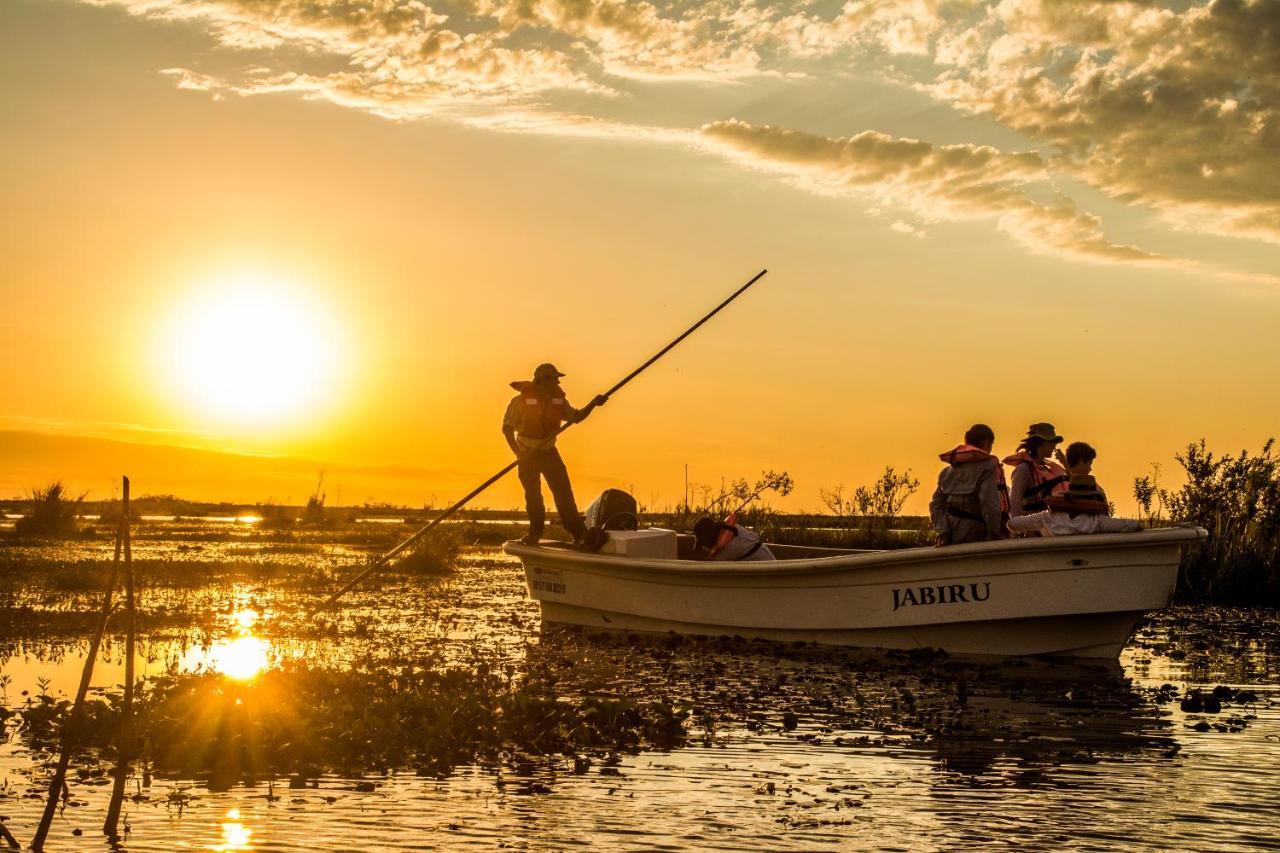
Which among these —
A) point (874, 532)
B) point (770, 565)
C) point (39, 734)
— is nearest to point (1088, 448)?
point (770, 565)

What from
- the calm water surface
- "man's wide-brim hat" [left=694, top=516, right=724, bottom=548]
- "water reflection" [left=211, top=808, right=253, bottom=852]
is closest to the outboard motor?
"man's wide-brim hat" [left=694, top=516, right=724, bottom=548]

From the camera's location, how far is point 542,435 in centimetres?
1841

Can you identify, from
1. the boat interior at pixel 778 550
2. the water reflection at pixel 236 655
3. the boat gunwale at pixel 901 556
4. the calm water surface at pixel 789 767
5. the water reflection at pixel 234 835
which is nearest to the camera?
the water reflection at pixel 234 835

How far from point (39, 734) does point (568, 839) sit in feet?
14.9

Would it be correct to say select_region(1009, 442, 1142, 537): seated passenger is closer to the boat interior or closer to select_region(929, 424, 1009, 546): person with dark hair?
select_region(929, 424, 1009, 546): person with dark hair

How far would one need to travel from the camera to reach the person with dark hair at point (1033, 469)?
15.3m

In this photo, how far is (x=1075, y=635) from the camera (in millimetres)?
14164

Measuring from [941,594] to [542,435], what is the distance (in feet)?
20.2

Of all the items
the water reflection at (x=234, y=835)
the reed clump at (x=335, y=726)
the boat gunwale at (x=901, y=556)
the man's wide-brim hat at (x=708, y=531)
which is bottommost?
the water reflection at (x=234, y=835)

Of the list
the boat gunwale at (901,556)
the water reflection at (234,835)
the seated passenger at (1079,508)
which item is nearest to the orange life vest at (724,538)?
the boat gunwale at (901,556)

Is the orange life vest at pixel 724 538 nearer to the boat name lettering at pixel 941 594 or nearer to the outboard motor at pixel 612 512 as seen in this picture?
the outboard motor at pixel 612 512

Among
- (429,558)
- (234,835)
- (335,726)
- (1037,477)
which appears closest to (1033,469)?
(1037,477)

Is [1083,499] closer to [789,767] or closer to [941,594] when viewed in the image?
[941,594]

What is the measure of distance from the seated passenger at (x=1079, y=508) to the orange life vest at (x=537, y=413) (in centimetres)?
650
